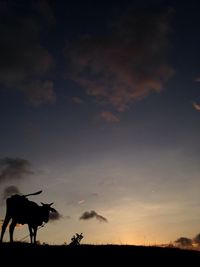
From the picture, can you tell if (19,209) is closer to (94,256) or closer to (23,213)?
(23,213)

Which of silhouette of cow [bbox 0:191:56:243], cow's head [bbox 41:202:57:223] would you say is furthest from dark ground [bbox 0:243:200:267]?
cow's head [bbox 41:202:57:223]

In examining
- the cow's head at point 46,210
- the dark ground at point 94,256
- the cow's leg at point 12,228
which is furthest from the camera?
the cow's head at point 46,210

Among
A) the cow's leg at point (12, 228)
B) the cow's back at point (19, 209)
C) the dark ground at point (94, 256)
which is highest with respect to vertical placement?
the cow's back at point (19, 209)

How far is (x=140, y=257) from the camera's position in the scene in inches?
740

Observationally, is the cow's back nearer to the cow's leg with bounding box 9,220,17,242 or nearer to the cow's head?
the cow's leg with bounding box 9,220,17,242

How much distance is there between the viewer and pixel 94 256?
17938mm

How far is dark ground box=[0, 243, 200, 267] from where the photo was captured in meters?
16.2

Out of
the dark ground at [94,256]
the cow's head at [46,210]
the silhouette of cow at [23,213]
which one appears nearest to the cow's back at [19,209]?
the silhouette of cow at [23,213]

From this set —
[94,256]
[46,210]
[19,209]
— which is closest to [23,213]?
[19,209]

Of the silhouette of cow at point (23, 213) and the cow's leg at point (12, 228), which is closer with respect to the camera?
the cow's leg at point (12, 228)

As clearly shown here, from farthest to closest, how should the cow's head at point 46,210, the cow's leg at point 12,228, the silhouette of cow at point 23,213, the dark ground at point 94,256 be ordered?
the cow's head at point 46,210, the silhouette of cow at point 23,213, the cow's leg at point 12,228, the dark ground at point 94,256

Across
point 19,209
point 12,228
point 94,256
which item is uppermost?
point 19,209

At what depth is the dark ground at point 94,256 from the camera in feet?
53.3

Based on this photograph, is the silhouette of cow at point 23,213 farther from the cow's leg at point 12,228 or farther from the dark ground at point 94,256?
Answer: the dark ground at point 94,256
